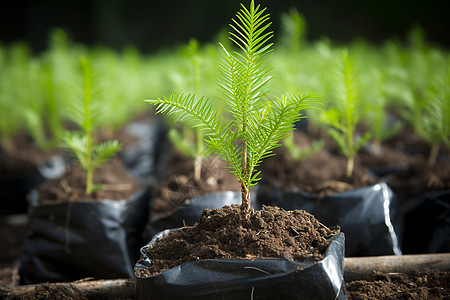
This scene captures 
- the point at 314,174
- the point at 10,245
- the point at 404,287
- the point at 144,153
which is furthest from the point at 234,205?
the point at 144,153

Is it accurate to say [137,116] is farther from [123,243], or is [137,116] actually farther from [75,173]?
[123,243]

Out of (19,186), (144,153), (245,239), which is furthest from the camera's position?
(144,153)

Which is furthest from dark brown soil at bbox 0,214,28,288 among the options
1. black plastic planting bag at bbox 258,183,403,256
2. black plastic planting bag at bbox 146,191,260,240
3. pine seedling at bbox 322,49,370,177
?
pine seedling at bbox 322,49,370,177

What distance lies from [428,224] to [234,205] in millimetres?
1268

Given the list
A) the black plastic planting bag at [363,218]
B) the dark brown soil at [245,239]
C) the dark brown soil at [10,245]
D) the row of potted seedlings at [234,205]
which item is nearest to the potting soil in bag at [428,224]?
the row of potted seedlings at [234,205]

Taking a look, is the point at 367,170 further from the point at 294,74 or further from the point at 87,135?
the point at 87,135

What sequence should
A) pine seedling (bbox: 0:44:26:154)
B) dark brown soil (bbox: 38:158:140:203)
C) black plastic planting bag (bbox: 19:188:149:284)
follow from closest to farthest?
1. black plastic planting bag (bbox: 19:188:149:284)
2. dark brown soil (bbox: 38:158:140:203)
3. pine seedling (bbox: 0:44:26:154)

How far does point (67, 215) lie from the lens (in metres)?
2.20

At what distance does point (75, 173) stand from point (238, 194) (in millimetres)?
1185

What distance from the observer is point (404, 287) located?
161 cm

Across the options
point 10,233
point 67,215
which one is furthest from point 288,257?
point 10,233

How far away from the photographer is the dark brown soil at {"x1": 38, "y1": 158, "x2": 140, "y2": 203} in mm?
2352

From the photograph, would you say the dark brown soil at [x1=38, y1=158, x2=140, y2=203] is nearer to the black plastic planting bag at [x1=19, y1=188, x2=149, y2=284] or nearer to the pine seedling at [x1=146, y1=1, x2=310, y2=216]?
the black plastic planting bag at [x1=19, y1=188, x2=149, y2=284]

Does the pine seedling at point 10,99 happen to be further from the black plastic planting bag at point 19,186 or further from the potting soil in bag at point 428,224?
the potting soil in bag at point 428,224
